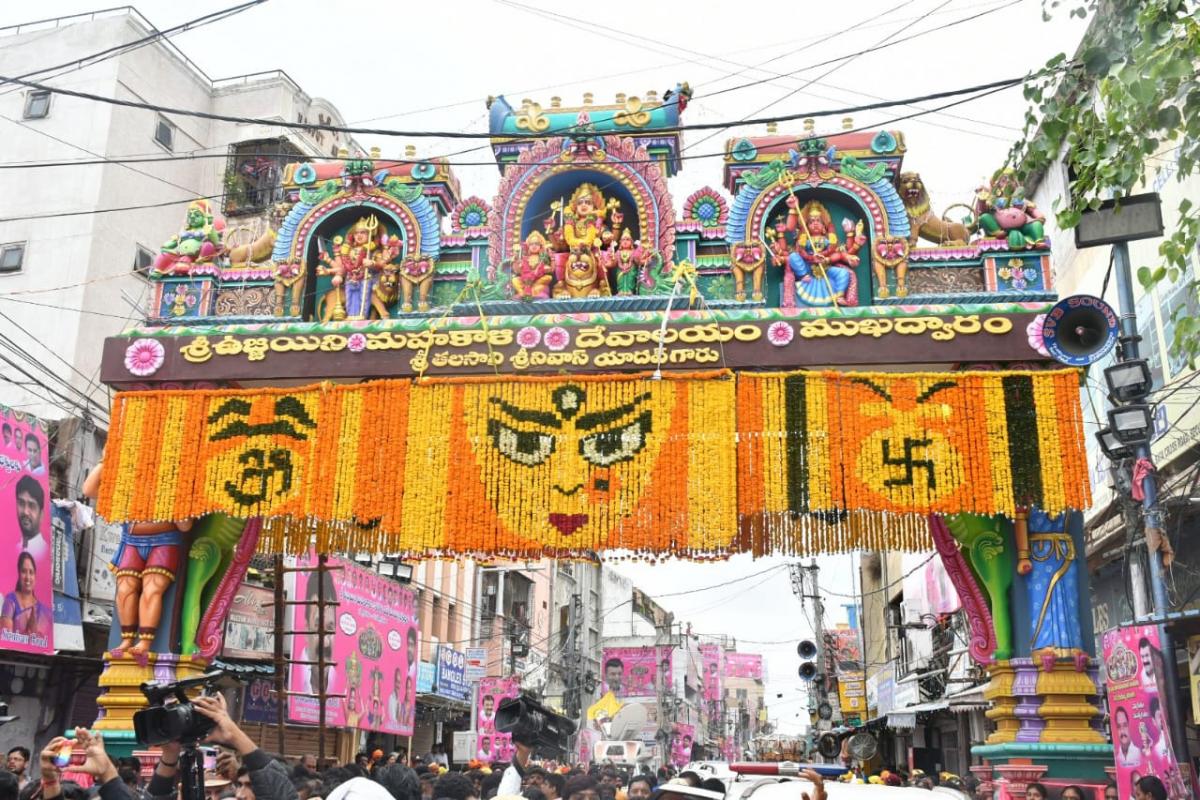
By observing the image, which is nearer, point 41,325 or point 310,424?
point 310,424

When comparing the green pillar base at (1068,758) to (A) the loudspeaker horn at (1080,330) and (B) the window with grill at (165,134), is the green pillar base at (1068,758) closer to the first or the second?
(A) the loudspeaker horn at (1080,330)

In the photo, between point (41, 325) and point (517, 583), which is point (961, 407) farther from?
point (517, 583)

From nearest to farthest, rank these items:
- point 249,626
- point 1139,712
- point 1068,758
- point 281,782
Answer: point 281,782 < point 1139,712 < point 1068,758 < point 249,626

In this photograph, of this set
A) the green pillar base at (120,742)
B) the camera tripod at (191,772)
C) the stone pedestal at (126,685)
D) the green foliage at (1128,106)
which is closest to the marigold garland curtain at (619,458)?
the stone pedestal at (126,685)

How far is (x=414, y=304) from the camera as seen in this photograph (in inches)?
528

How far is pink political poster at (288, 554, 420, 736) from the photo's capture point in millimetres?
20203

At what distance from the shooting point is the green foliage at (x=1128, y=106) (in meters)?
→ 6.33

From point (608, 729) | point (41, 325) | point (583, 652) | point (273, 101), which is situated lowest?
point (608, 729)

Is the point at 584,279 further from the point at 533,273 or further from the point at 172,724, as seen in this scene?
the point at 172,724

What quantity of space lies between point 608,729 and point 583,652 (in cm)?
2009

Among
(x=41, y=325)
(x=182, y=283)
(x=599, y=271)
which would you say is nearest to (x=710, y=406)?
(x=599, y=271)

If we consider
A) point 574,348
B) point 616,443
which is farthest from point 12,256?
point 616,443

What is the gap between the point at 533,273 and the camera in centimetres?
1314

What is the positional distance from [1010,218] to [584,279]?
4916mm
